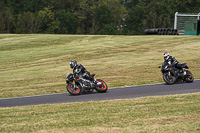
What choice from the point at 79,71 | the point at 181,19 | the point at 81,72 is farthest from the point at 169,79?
the point at 181,19

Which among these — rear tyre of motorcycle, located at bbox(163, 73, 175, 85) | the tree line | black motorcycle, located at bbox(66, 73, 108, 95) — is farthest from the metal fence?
black motorcycle, located at bbox(66, 73, 108, 95)

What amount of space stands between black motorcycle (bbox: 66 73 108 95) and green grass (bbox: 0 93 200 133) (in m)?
3.16

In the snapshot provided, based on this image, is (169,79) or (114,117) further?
(169,79)

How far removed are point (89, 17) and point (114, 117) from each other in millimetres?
101364

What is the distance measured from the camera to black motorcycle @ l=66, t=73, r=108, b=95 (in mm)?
14938

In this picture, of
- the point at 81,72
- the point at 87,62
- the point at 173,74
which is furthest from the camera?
the point at 87,62

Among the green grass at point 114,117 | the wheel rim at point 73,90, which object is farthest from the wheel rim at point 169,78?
the wheel rim at point 73,90

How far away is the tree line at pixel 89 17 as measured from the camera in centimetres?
9531

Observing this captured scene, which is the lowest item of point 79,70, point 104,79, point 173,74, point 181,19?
point 104,79

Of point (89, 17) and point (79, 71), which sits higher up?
point (89, 17)

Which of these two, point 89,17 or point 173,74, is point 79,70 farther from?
point 89,17

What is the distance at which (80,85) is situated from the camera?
1495 centimetres

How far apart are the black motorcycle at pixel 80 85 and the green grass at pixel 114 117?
3.16m

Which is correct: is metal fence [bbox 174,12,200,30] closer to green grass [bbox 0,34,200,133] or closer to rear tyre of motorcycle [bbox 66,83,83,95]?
green grass [bbox 0,34,200,133]
